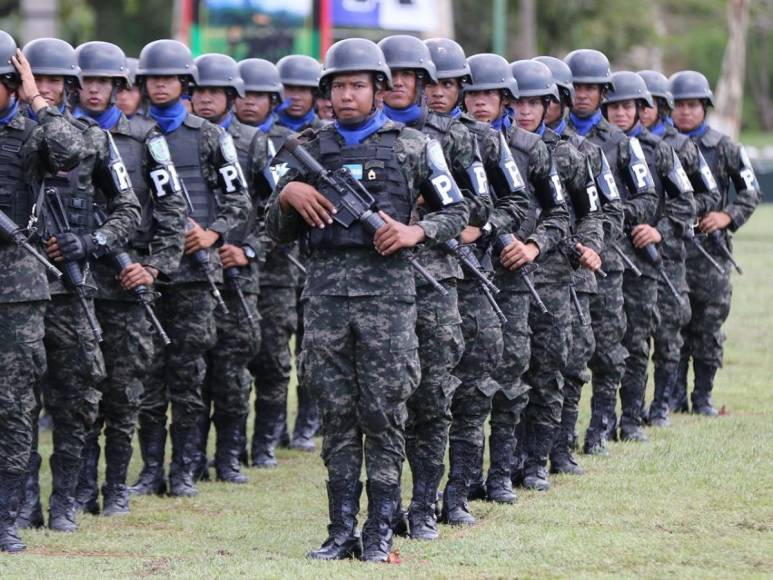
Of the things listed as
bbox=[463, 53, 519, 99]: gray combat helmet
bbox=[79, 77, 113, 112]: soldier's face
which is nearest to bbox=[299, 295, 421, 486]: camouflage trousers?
bbox=[463, 53, 519, 99]: gray combat helmet

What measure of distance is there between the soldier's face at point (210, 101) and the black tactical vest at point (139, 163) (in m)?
1.31

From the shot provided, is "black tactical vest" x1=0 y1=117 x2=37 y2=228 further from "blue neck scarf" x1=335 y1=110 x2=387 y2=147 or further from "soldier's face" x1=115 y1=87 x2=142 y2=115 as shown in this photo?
"soldier's face" x1=115 y1=87 x2=142 y2=115

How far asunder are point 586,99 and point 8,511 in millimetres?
5124

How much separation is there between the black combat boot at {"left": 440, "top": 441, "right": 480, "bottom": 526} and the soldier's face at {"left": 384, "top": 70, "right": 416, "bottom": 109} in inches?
72.3

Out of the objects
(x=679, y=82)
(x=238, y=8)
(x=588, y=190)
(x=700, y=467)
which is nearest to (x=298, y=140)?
(x=588, y=190)

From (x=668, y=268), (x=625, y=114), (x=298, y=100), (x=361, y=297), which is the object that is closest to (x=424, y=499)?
(x=361, y=297)

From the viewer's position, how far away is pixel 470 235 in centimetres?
984

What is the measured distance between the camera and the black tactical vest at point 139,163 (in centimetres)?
1064

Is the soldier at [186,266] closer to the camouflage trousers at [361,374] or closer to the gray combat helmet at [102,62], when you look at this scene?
the gray combat helmet at [102,62]

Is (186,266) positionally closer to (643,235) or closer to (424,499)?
(424,499)

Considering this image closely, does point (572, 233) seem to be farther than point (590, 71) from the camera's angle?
No

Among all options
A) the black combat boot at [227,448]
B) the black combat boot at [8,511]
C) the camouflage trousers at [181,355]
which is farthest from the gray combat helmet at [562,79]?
the black combat boot at [8,511]

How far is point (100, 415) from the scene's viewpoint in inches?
421

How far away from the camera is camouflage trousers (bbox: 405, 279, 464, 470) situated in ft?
30.6
